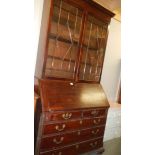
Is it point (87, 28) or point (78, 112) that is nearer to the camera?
point (78, 112)

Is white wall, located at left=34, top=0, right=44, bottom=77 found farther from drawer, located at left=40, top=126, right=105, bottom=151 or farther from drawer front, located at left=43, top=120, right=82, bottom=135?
drawer, located at left=40, top=126, right=105, bottom=151

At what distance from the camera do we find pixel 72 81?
2.26 meters

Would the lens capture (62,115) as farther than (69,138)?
No

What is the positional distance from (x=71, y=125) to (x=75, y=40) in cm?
108

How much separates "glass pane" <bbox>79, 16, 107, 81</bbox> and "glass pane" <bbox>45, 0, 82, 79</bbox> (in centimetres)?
18

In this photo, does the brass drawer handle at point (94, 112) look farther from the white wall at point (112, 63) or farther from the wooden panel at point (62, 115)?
the white wall at point (112, 63)

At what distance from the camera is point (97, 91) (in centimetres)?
254

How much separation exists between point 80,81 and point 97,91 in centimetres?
36

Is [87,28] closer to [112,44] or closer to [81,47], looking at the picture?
[81,47]

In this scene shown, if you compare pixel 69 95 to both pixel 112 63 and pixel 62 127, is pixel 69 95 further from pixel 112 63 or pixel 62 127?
pixel 112 63

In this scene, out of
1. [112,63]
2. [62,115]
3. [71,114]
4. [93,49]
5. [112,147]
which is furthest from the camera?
[112,63]

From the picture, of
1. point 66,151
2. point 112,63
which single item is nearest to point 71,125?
point 66,151
